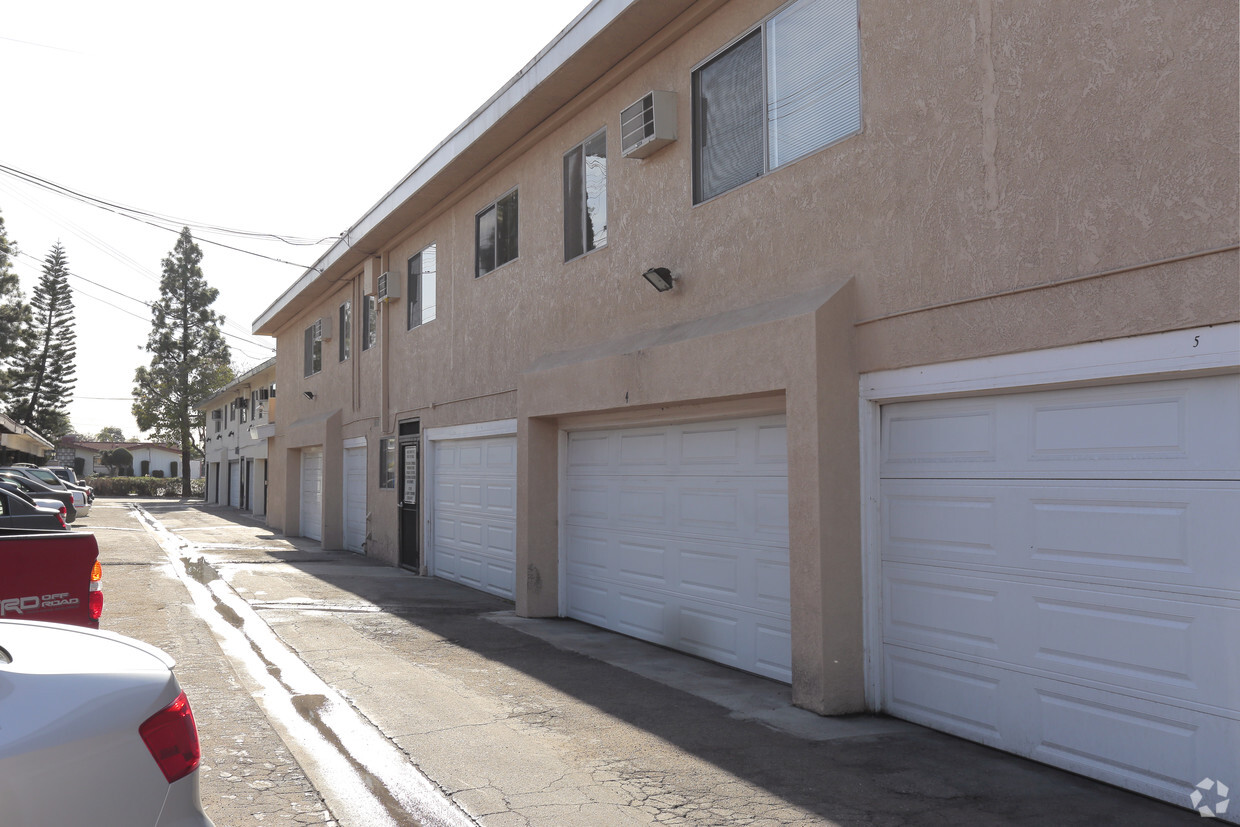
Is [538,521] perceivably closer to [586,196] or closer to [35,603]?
[586,196]

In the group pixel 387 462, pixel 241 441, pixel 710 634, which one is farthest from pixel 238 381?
pixel 710 634

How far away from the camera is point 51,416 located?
60.1 meters

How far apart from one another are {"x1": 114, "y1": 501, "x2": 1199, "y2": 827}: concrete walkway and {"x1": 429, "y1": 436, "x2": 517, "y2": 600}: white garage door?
238 centimetres

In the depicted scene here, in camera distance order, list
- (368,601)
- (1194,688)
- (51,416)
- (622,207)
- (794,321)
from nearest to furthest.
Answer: (1194,688)
(794,321)
(622,207)
(368,601)
(51,416)

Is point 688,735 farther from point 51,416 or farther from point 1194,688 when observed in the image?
point 51,416

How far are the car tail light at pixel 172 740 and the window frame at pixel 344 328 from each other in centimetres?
1683

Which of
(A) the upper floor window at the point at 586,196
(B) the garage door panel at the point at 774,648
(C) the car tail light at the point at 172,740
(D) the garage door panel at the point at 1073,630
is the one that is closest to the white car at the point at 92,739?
(C) the car tail light at the point at 172,740

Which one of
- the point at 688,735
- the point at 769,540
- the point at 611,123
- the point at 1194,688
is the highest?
the point at 611,123

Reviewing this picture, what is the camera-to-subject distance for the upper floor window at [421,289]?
15352 mm

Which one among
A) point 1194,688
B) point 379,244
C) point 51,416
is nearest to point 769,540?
point 1194,688

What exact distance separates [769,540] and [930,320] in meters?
2.35

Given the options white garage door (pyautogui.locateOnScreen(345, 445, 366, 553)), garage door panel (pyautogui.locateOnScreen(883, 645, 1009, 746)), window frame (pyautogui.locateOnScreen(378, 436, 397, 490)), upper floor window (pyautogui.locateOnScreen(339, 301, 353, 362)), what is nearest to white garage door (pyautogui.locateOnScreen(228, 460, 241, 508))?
upper floor window (pyautogui.locateOnScreen(339, 301, 353, 362))

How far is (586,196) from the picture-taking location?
34.9 ft

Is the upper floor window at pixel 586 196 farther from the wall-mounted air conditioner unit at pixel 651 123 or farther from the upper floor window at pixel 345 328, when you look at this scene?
the upper floor window at pixel 345 328
